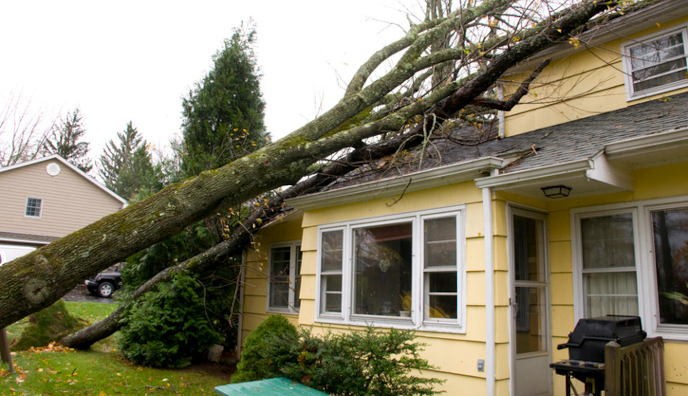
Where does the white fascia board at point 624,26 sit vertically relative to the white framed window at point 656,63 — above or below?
above

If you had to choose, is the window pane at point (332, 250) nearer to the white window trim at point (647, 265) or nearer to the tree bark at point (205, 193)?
the tree bark at point (205, 193)

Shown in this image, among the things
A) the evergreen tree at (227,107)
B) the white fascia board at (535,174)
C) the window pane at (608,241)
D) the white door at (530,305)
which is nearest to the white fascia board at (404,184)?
the white fascia board at (535,174)

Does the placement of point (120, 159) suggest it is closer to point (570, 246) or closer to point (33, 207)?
point (33, 207)

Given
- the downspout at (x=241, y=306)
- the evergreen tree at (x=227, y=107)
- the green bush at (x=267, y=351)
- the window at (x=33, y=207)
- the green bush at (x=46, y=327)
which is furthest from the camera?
the window at (x=33, y=207)

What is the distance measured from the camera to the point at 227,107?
36.4 ft

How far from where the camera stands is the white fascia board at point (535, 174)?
434 centimetres

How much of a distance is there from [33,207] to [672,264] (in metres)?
28.2

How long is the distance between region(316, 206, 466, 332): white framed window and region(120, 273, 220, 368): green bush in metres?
3.09

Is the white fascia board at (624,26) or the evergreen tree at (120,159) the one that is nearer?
the white fascia board at (624,26)

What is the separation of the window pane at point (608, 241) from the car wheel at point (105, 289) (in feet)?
67.3

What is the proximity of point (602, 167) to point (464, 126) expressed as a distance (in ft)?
15.6

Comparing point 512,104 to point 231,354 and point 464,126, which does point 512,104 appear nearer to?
point 464,126

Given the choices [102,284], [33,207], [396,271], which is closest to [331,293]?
[396,271]

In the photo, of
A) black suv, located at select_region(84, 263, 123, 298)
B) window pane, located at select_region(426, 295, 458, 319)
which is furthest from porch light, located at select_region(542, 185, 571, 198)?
black suv, located at select_region(84, 263, 123, 298)
